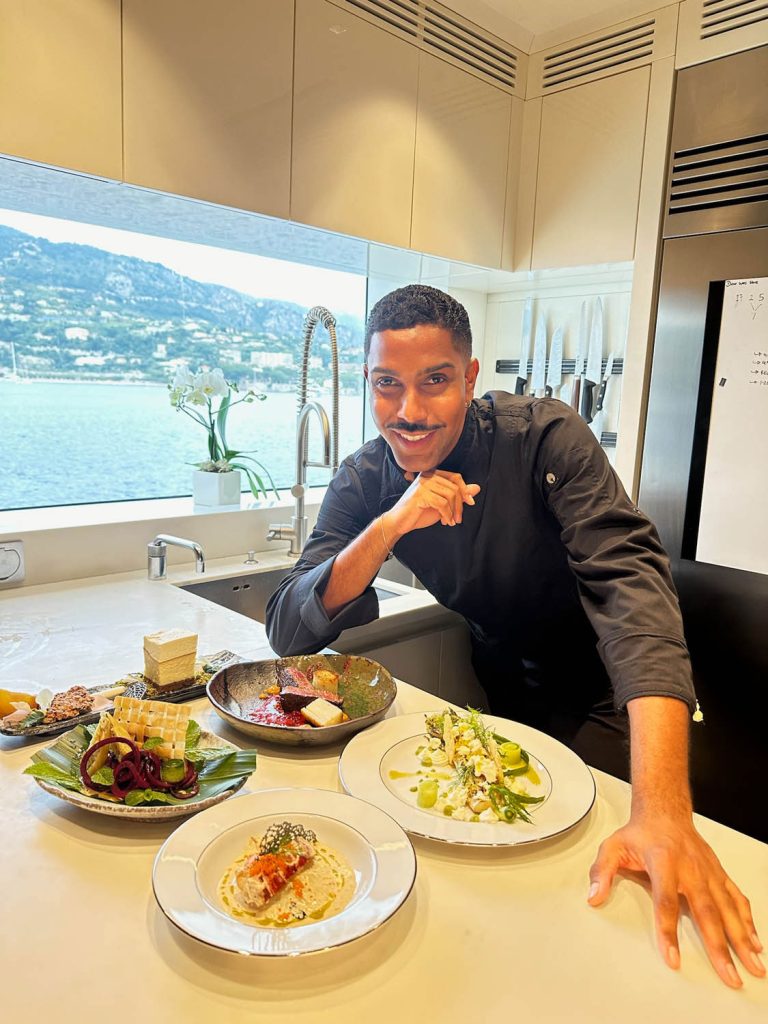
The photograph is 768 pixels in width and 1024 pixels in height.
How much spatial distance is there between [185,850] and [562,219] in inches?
91.9

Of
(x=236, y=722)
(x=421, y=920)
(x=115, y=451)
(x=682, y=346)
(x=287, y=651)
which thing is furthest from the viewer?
(x=115, y=451)

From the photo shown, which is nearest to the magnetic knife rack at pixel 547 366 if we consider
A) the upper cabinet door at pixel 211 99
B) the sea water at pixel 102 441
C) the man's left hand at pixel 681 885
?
the sea water at pixel 102 441

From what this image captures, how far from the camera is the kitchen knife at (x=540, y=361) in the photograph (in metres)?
2.80

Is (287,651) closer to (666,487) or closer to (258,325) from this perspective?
(666,487)

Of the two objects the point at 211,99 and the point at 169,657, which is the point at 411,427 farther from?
the point at 211,99

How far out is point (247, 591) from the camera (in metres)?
2.16

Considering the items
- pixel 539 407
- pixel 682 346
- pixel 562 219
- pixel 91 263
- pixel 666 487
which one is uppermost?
pixel 562 219

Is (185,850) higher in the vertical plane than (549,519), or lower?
→ lower

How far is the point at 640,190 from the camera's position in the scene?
7.30ft

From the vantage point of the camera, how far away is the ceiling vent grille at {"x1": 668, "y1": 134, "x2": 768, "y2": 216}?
1946 mm

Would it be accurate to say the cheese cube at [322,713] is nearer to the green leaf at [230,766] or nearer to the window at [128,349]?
the green leaf at [230,766]

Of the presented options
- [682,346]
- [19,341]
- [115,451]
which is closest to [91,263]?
[19,341]

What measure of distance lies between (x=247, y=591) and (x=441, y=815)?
136 centimetres

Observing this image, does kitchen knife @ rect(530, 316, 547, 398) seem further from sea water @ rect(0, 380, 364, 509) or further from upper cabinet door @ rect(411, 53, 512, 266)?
sea water @ rect(0, 380, 364, 509)
